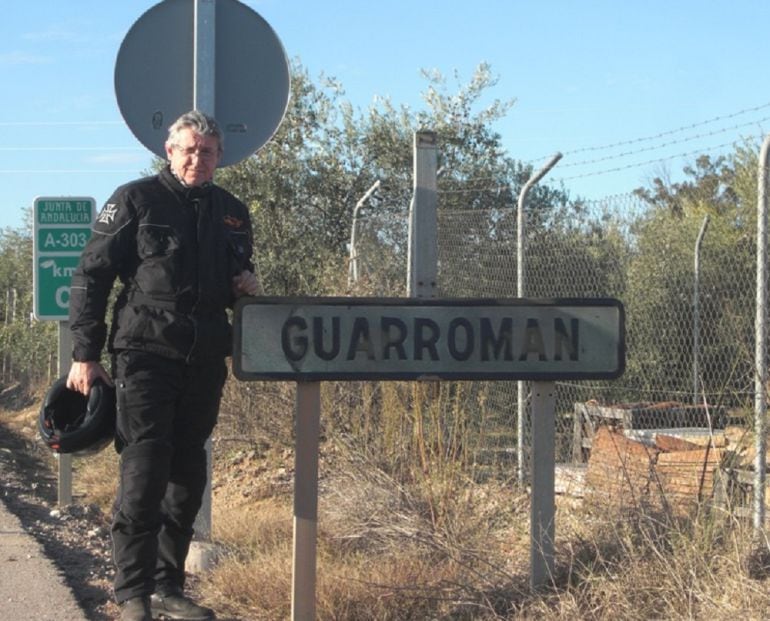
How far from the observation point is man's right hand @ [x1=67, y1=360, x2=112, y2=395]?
14.4ft

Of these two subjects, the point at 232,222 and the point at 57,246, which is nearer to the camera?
the point at 232,222

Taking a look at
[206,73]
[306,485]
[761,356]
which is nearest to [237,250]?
[306,485]

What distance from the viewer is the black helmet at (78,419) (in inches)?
175

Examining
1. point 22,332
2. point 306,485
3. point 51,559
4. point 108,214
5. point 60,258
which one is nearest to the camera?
point 306,485

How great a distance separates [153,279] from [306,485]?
37.1 inches

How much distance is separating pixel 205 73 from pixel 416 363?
1976 millimetres

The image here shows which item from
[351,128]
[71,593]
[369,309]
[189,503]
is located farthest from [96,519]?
[351,128]

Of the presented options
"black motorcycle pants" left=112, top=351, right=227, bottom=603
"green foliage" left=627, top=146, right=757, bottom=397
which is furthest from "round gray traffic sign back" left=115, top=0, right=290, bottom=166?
"green foliage" left=627, top=146, right=757, bottom=397

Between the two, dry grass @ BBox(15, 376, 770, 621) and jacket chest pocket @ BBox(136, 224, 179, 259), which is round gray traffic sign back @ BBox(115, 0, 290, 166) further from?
dry grass @ BBox(15, 376, 770, 621)

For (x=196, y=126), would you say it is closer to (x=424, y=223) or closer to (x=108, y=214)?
(x=108, y=214)

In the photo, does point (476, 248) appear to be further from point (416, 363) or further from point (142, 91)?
point (416, 363)

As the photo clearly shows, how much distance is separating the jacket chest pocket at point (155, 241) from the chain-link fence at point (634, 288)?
277cm

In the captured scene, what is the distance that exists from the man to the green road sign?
324cm

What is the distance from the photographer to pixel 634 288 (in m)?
8.00
